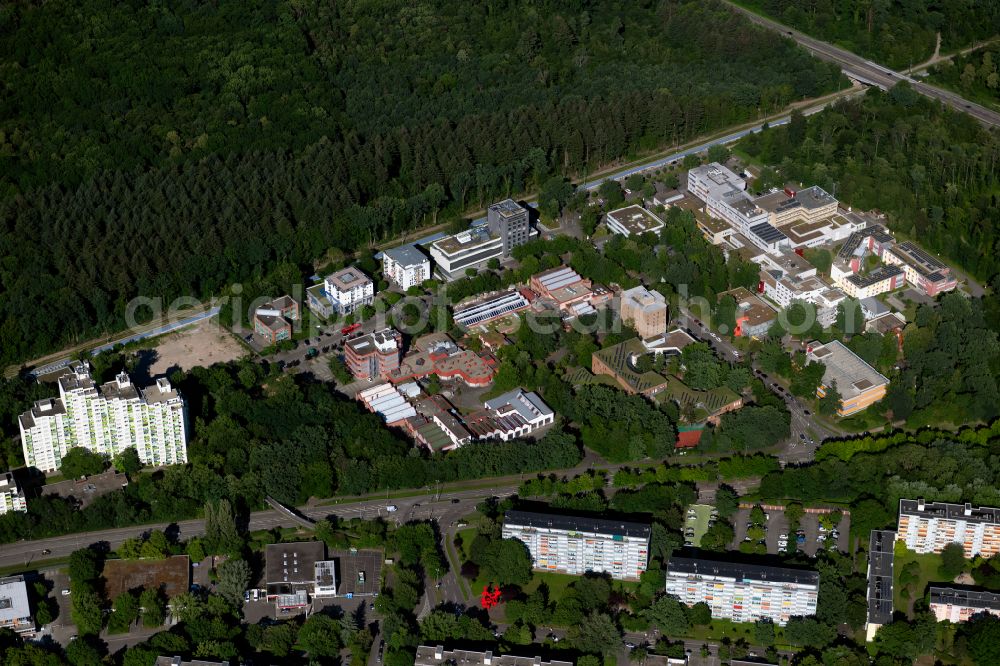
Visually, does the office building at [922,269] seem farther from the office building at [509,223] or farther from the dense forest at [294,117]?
the office building at [509,223]

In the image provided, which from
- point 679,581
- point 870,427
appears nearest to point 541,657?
point 679,581

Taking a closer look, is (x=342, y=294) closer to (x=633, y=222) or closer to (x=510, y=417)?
(x=510, y=417)

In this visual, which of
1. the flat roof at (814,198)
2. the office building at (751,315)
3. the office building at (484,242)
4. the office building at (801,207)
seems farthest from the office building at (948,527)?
the office building at (484,242)

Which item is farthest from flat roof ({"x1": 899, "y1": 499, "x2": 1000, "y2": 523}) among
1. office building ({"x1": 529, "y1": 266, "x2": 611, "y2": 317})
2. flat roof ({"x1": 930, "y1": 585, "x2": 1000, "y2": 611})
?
office building ({"x1": 529, "y1": 266, "x2": 611, "y2": 317})

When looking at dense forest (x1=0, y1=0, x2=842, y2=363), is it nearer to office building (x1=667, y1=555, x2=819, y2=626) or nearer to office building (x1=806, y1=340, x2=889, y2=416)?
office building (x1=806, y1=340, x2=889, y2=416)

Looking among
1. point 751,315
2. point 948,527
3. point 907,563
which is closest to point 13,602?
point 907,563

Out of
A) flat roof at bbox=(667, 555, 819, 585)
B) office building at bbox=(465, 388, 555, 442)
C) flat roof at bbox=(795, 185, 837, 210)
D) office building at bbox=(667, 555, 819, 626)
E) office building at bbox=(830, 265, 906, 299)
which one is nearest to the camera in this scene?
office building at bbox=(667, 555, 819, 626)
